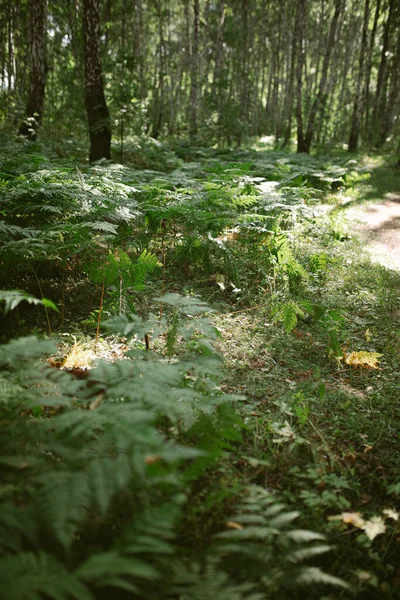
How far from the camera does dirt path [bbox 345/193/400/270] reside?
6.07m

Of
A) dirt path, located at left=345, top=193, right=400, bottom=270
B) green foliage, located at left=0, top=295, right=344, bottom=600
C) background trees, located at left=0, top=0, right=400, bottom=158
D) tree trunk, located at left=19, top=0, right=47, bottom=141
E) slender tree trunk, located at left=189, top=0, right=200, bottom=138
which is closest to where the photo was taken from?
green foliage, located at left=0, top=295, right=344, bottom=600

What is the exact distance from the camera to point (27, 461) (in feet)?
4.79

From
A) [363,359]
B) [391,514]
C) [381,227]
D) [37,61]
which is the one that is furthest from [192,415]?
[37,61]

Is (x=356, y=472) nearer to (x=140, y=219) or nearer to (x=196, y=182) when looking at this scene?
(x=140, y=219)

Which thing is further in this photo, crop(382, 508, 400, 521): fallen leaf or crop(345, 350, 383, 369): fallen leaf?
crop(345, 350, 383, 369): fallen leaf

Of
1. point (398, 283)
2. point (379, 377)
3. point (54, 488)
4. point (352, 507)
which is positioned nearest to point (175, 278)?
point (379, 377)

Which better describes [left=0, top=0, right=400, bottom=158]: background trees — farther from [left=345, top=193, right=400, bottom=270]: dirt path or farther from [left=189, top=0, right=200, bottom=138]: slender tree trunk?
[left=345, top=193, right=400, bottom=270]: dirt path

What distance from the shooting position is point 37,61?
999 centimetres

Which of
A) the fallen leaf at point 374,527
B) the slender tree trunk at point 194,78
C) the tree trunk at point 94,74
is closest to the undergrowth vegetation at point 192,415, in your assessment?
the fallen leaf at point 374,527

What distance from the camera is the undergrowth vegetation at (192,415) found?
4.48ft

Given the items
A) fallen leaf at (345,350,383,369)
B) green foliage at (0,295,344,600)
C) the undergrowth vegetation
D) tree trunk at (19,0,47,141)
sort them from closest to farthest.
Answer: green foliage at (0,295,344,600) → the undergrowth vegetation → fallen leaf at (345,350,383,369) → tree trunk at (19,0,47,141)

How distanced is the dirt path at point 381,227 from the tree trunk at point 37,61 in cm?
858

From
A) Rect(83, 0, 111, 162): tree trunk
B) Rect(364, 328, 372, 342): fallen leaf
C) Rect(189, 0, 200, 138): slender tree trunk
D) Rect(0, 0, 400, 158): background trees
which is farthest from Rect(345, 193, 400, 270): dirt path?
Rect(189, 0, 200, 138): slender tree trunk

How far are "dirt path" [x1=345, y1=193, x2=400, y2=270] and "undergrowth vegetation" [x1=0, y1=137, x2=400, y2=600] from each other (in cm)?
89
